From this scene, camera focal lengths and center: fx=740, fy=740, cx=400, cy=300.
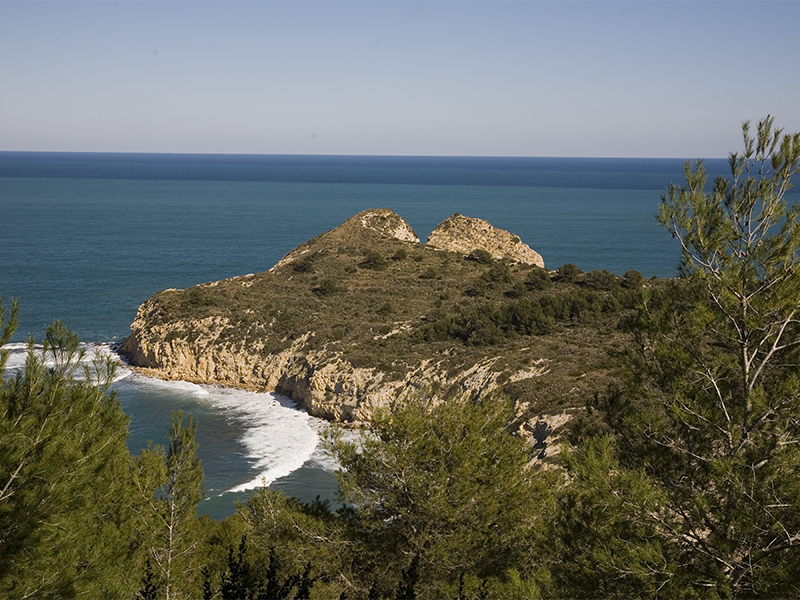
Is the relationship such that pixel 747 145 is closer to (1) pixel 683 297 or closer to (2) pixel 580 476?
(1) pixel 683 297

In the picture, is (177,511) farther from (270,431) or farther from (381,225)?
(381,225)

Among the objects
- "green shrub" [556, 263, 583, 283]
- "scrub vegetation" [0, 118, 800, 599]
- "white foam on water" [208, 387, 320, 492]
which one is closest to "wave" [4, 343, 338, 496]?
"white foam on water" [208, 387, 320, 492]

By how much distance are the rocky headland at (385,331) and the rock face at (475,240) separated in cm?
415

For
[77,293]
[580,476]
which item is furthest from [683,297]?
[77,293]

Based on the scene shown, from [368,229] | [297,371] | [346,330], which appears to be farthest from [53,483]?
[368,229]

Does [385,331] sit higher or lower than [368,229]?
lower

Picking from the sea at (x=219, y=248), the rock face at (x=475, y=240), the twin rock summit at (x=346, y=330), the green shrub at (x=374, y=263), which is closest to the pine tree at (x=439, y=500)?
the sea at (x=219, y=248)

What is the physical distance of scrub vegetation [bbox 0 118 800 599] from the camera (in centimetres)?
835

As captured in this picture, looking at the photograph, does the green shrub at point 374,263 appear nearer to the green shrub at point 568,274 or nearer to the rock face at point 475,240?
the rock face at point 475,240

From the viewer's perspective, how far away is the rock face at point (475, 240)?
57.2 m

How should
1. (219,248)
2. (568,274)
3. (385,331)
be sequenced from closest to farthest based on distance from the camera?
1. (385,331)
2. (568,274)
3. (219,248)

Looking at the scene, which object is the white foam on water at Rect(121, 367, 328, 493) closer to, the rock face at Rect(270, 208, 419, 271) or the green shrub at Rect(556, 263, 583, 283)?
the rock face at Rect(270, 208, 419, 271)

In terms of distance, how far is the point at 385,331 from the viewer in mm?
37406

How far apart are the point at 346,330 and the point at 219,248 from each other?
5291 cm
